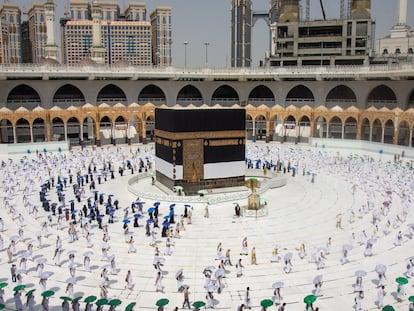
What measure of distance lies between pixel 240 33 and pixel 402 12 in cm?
6612

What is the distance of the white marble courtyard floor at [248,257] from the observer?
13.8 meters

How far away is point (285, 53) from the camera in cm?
6794

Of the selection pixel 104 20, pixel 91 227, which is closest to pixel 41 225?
pixel 91 227

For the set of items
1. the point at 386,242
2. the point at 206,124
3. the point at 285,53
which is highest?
the point at 285,53

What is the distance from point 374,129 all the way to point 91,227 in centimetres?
4147

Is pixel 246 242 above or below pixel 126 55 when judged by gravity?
below

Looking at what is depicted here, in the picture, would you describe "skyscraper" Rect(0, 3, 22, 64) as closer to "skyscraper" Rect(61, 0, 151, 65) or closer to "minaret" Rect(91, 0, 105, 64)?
"skyscraper" Rect(61, 0, 151, 65)

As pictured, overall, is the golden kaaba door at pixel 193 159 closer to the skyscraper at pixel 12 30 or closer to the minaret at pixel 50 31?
the minaret at pixel 50 31

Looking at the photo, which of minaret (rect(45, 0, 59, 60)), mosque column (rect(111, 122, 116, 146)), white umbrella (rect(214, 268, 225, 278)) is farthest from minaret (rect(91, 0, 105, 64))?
white umbrella (rect(214, 268, 225, 278))

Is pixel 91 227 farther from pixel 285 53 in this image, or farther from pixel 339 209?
pixel 285 53

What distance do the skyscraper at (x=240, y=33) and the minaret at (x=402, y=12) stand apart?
60723mm

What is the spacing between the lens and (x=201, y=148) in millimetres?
26625

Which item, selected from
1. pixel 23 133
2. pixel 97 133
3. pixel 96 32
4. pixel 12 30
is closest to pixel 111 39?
pixel 12 30

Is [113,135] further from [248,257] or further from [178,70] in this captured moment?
[248,257]
